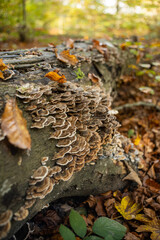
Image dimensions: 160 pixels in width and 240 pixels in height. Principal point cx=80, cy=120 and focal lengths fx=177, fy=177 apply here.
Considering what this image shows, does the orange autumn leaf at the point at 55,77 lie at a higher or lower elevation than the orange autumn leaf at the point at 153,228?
higher

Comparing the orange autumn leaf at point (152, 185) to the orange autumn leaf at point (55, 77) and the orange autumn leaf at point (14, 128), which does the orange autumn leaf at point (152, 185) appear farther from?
the orange autumn leaf at point (14, 128)

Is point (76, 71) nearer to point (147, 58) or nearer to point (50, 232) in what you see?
point (50, 232)

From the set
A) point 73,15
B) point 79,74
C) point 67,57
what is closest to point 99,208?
point 79,74

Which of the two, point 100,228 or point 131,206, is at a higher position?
point 100,228

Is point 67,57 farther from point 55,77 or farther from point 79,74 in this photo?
point 55,77

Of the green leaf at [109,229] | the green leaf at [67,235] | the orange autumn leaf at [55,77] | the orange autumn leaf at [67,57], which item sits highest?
the orange autumn leaf at [67,57]

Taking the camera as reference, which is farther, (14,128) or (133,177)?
(133,177)

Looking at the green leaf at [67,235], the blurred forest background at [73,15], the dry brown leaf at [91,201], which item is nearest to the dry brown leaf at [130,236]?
the dry brown leaf at [91,201]
